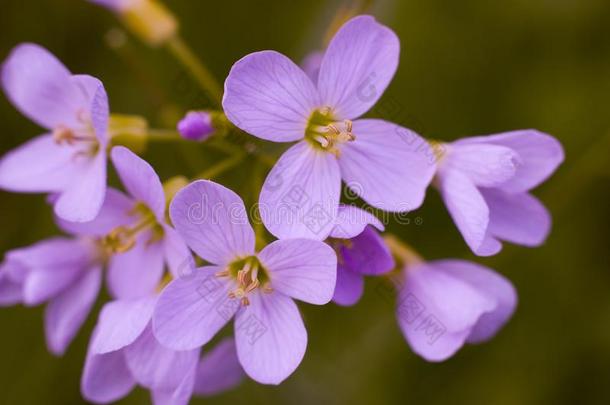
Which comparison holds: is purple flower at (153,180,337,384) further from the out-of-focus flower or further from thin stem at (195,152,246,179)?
the out-of-focus flower

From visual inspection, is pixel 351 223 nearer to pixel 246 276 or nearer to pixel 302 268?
pixel 302 268

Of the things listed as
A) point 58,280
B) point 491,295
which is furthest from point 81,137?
point 491,295

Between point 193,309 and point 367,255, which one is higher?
point 367,255

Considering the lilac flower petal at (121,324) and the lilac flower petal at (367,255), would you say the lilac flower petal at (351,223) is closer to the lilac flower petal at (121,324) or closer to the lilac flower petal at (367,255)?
the lilac flower petal at (367,255)

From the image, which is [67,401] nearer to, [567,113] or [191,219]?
[191,219]

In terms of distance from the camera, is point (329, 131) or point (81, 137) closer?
point (329, 131)

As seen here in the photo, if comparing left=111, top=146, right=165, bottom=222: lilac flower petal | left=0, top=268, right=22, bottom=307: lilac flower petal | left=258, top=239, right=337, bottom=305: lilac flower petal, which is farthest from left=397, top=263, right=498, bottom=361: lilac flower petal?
left=0, top=268, right=22, bottom=307: lilac flower petal

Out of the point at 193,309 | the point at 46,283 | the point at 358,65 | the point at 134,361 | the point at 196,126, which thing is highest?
the point at 358,65
